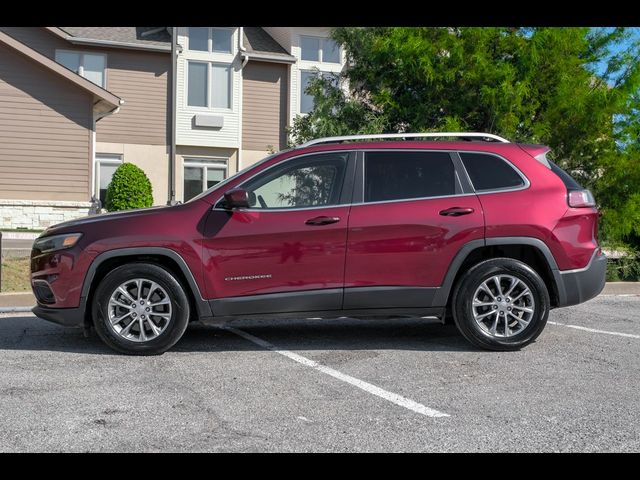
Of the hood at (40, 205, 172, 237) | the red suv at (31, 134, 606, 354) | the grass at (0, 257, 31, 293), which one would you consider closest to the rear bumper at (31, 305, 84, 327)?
the red suv at (31, 134, 606, 354)

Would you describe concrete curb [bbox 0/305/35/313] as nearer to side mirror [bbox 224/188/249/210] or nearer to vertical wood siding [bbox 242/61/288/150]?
side mirror [bbox 224/188/249/210]

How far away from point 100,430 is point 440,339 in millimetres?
3848

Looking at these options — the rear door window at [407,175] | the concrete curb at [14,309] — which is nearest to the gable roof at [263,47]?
the concrete curb at [14,309]

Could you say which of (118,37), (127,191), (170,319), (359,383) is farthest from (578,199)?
(118,37)

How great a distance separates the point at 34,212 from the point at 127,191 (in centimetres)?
276

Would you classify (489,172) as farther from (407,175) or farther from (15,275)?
(15,275)

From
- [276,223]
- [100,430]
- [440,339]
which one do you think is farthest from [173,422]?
[440,339]

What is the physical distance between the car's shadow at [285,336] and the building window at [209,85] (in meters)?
18.4

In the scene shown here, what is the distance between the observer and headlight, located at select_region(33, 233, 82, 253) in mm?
6512

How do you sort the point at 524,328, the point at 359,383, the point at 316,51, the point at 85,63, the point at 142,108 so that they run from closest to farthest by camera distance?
the point at 359,383, the point at 524,328, the point at 85,63, the point at 142,108, the point at 316,51

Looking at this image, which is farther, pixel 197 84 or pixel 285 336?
pixel 197 84

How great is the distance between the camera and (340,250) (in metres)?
6.47

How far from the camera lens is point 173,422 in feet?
14.7
